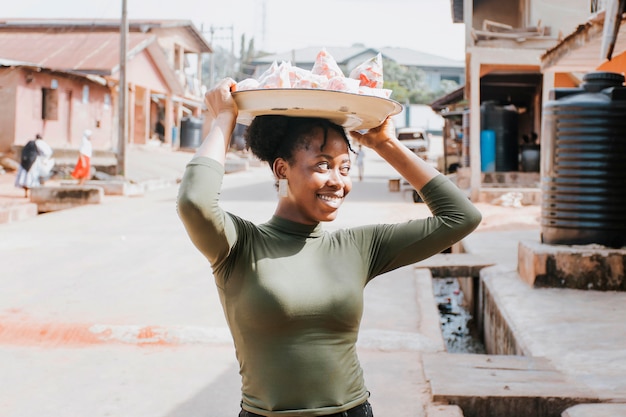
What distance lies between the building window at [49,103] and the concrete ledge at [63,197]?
8651mm

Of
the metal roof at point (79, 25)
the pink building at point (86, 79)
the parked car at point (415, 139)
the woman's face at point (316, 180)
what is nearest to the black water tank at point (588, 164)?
the woman's face at point (316, 180)

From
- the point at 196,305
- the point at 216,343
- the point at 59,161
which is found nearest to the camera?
the point at 216,343

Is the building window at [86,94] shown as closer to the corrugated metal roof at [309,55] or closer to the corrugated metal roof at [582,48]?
the corrugated metal roof at [582,48]

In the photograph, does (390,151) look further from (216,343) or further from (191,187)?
(216,343)

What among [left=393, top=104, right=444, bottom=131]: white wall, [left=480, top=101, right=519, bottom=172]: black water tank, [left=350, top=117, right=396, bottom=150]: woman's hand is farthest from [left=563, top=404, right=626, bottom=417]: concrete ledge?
[left=393, top=104, right=444, bottom=131]: white wall

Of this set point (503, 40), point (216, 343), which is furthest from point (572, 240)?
point (503, 40)

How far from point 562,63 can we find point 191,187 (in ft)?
28.7

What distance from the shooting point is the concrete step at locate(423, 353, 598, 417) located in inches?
137

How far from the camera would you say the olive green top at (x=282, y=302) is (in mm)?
1814

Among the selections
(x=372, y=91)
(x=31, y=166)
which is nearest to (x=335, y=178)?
(x=372, y=91)

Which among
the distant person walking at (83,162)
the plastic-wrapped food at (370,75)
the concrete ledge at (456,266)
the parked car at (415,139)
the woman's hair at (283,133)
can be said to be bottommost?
the concrete ledge at (456,266)

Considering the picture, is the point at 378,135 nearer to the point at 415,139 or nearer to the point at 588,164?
the point at 588,164

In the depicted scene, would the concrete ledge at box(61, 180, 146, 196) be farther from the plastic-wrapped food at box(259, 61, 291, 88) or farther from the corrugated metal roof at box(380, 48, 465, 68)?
the corrugated metal roof at box(380, 48, 465, 68)

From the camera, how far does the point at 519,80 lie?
19.5m
